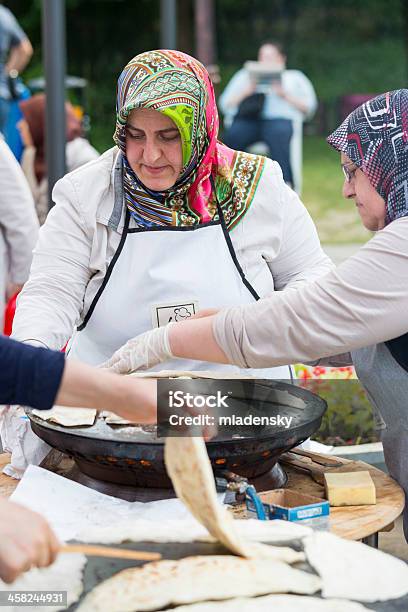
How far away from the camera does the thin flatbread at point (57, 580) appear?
1.78 meters

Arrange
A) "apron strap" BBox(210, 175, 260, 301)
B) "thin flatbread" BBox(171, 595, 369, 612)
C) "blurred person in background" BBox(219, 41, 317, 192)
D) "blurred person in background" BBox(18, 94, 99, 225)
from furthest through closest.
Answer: "blurred person in background" BBox(219, 41, 317, 192) → "blurred person in background" BBox(18, 94, 99, 225) → "apron strap" BBox(210, 175, 260, 301) → "thin flatbread" BBox(171, 595, 369, 612)

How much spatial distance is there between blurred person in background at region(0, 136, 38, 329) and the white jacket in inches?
55.7

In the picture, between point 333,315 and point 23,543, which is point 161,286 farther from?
point 23,543

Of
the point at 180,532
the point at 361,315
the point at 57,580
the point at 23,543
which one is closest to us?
the point at 23,543

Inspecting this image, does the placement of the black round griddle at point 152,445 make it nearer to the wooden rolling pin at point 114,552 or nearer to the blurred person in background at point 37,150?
the wooden rolling pin at point 114,552

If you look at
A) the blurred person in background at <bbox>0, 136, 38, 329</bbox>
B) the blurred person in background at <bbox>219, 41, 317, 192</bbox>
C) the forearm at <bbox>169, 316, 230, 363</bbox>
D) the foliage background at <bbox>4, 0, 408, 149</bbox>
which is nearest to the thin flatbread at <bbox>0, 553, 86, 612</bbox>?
the forearm at <bbox>169, 316, 230, 363</bbox>

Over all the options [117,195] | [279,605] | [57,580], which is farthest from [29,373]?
[117,195]

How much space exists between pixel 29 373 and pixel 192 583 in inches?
18.8

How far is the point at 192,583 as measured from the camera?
5.88ft

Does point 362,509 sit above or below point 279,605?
below

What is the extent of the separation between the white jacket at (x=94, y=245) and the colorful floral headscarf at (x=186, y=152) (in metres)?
0.05

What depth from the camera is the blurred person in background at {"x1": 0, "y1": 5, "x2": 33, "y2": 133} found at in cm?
812

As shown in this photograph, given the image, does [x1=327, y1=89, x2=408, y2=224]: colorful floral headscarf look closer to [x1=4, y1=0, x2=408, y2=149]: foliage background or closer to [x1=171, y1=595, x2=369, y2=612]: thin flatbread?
[x1=171, y1=595, x2=369, y2=612]: thin flatbread

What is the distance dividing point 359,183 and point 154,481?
84cm
